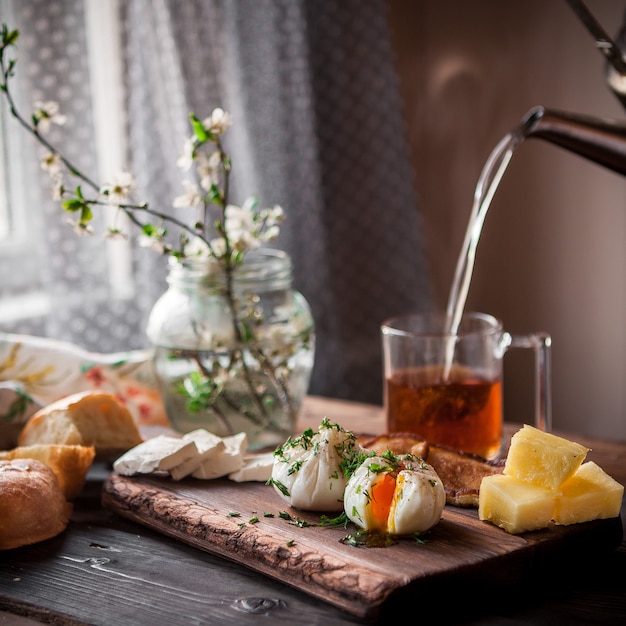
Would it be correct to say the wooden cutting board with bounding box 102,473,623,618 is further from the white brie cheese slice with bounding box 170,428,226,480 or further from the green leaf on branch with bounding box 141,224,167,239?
the green leaf on branch with bounding box 141,224,167,239

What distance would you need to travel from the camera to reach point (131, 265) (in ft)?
7.47

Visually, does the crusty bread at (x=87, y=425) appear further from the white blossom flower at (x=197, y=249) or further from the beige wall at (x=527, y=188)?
the beige wall at (x=527, y=188)

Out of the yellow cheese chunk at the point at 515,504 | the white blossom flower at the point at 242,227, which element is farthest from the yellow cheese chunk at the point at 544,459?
the white blossom flower at the point at 242,227

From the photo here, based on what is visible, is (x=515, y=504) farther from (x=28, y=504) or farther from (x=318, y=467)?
(x=28, y=504)

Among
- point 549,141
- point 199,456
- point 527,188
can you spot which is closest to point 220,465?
point 199,456

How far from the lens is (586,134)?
1.21 meters

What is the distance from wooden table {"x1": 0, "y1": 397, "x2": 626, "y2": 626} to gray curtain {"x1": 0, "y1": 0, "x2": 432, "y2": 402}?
43.0 inches

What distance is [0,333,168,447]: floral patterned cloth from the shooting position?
1.44 m

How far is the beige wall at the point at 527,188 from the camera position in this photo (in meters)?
2.49

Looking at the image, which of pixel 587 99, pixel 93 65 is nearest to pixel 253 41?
pixel 93 65

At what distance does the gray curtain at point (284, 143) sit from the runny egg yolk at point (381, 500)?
4.16 feet

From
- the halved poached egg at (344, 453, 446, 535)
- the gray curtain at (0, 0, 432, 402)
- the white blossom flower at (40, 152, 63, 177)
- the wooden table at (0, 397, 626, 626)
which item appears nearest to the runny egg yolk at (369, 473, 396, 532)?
the halved poached egg at (344, 453, 446, 535)

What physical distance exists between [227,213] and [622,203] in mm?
1457

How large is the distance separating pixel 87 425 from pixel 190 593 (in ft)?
1.32
